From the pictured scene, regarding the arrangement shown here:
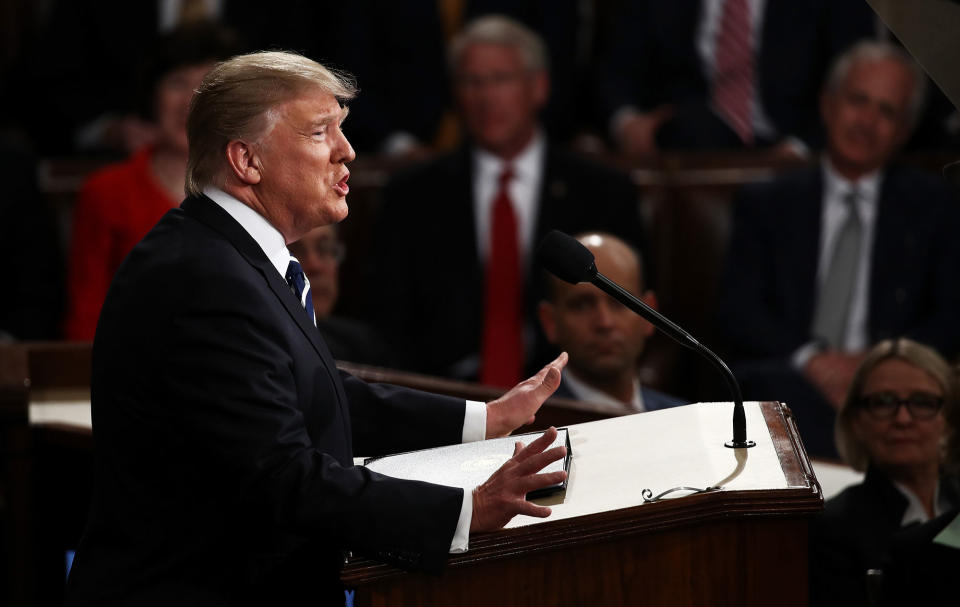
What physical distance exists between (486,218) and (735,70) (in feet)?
3.24

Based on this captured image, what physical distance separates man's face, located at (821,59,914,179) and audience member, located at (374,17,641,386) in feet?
1.88

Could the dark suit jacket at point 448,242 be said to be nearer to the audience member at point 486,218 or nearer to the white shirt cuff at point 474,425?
the audience member at point 486,218

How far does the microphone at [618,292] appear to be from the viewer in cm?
156

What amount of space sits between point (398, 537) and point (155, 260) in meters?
0.40

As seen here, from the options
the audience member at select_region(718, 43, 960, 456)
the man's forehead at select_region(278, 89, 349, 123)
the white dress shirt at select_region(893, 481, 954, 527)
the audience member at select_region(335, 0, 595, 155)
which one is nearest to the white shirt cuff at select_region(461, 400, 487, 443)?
the man's forehead at select_region(278, 89, 349, 123)

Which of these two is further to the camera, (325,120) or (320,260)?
(320,260)

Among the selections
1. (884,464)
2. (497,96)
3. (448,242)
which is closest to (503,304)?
(448,242)

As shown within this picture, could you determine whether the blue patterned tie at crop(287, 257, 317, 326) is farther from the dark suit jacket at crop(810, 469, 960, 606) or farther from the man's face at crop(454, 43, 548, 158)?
the man's face at crop(454, 43, 548, 158)

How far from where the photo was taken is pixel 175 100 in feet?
11.4

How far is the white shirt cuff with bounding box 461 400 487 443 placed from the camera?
1714mm

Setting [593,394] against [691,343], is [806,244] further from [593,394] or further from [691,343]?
[691,343]

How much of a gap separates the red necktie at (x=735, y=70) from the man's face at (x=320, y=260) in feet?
5.24

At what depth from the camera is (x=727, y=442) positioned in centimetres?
159

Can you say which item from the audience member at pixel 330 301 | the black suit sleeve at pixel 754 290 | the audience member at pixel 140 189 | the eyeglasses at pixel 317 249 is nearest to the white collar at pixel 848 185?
the black suit sleeve at pixel 754 290
